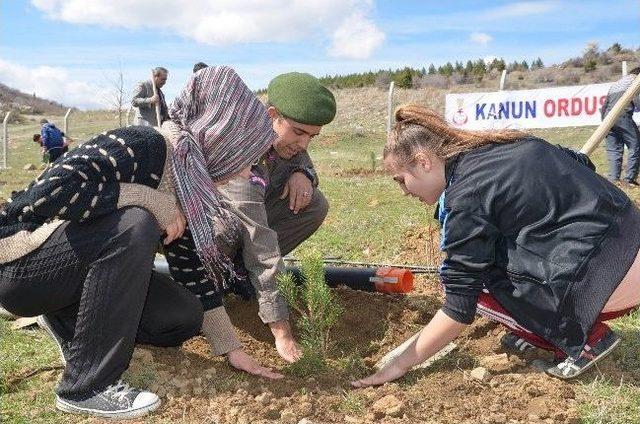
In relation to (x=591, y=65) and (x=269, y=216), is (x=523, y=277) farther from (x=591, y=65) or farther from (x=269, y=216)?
Answer: (x=591, y=65)

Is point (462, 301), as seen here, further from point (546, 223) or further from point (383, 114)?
point (383, 114)

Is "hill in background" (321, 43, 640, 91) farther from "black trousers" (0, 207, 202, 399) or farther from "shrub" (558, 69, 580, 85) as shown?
"black trousers" (0, 207, 202, 399)

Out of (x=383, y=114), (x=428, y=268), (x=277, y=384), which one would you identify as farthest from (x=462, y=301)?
(x=383, y=114)

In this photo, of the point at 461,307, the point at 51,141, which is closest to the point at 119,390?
the point at 461,307

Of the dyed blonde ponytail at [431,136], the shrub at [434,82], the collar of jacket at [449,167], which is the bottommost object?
the shrub at [434,82]

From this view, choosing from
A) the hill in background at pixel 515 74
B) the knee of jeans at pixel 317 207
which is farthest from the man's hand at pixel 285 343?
the hill in background at pixel 515 74

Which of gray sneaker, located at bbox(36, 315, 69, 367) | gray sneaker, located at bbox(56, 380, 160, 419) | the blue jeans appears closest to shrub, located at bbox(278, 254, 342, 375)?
gray sneaker, located at bbox(56, 380, 160, 419)

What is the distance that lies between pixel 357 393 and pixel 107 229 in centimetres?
116

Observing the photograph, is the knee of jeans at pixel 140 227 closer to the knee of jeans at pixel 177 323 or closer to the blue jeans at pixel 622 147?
the knee of jeans at pixel 177 323

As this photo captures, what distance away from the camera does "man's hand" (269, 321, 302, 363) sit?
3121 mm

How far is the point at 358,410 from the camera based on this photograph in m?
2.48

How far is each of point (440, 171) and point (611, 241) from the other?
0.71 metres

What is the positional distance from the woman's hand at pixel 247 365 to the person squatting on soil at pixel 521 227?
0.63 m

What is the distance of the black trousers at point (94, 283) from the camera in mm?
2369
